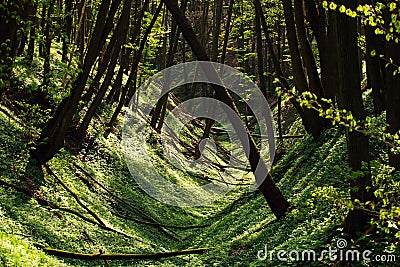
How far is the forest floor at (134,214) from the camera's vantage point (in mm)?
7590

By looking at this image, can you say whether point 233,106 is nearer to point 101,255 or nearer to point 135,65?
point 101,255

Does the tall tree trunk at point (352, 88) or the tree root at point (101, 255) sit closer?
the tall tree trunk at point (352, 88)

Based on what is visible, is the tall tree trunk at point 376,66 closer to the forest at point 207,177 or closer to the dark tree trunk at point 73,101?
the forest at point 207,177

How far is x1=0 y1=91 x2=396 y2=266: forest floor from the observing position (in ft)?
24.9

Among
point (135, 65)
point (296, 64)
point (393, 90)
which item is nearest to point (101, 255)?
point (393, 90)

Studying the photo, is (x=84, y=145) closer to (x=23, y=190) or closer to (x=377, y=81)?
(x=23, y=190)

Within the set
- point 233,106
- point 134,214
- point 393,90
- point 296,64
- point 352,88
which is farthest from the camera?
point 134,214

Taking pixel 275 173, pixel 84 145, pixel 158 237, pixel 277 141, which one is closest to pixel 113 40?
pixel 84 145

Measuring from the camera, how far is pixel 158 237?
12.3 m

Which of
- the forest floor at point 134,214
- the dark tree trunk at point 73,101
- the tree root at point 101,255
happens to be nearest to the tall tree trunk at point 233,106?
the forest floor at point 134,214

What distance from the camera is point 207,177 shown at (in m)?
20.0

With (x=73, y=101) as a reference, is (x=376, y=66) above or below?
above

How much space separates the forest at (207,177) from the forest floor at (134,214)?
1.8 inches

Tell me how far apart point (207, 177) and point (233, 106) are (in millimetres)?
11436
